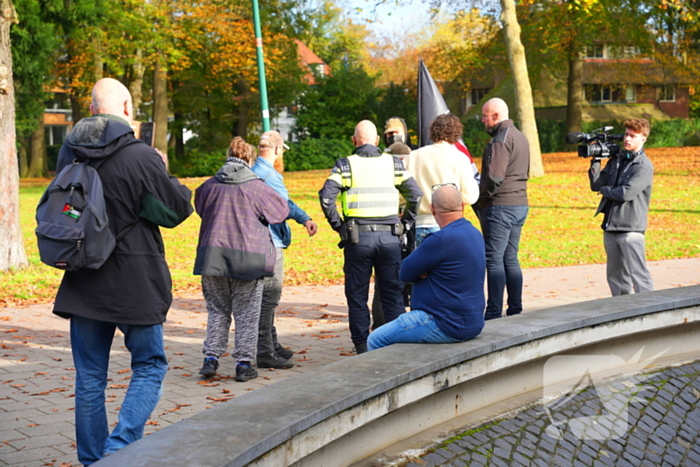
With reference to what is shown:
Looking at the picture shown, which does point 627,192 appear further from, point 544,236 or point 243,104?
point 243,104

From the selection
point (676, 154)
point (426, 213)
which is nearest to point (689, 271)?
point (426, 213)

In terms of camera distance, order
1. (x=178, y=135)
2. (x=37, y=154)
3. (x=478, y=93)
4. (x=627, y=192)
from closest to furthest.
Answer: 1. (x=627, y=192)
2. (x=37, y=154)
3. (x=178, y=135)
4. (x=478, y=93)

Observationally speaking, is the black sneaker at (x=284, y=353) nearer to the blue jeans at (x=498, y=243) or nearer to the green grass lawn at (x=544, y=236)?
the blue jeans at (x=498, y=243)

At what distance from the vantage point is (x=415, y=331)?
5.37m

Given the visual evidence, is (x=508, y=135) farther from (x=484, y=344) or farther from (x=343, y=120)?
(x=343, y=120)

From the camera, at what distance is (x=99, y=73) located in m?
37.7

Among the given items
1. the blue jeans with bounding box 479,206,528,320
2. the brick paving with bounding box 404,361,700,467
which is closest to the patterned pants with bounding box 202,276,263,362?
the brick paving with bounding box 404,361,700,467

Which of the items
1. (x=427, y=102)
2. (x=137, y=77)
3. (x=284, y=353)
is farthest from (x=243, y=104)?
(x=284, y=353)

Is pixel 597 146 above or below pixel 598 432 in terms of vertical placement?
above

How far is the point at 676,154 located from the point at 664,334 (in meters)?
30.3

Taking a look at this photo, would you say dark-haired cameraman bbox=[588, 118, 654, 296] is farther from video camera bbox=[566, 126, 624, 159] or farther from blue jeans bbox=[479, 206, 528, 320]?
blue jeans bbox=[479, 206, 528, 320]

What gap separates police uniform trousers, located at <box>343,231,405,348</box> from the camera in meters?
6.77

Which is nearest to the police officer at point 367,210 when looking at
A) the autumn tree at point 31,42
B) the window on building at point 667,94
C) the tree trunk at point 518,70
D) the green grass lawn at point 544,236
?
the green grass lawn at point 544,236

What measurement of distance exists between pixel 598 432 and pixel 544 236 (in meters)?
12.3
